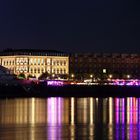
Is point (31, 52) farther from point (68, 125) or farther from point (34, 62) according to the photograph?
point (68, 125)

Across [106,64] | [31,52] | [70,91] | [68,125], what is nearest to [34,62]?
[31,52]

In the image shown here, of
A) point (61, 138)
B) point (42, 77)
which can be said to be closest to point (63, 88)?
point (42, 77)

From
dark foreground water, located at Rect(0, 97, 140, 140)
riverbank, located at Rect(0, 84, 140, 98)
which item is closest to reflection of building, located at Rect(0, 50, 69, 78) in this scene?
riverbank, located at Rect(0, 84, 140, 98)

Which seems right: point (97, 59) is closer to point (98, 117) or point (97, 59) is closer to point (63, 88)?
point (63, 88)

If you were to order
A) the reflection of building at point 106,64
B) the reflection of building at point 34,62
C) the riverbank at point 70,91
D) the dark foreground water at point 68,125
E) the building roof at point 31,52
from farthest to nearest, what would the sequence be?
the building roof at point 31,52 < the reflection of building at point 106,64 < the reflection of building at point 34,62 < the riverbank at point 70,91 < the dark foreground water at point 68,125

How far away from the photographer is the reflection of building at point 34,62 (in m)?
152

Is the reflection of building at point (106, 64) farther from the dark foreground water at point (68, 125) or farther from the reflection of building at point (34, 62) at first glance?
the dark foreground water at point (68, 125)

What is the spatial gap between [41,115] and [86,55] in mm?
105809

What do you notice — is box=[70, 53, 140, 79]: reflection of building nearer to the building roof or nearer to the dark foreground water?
the building roof

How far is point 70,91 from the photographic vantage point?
106750 mm

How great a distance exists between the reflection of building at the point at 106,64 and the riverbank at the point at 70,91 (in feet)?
126

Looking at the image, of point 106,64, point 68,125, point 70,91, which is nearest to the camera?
point 68,125

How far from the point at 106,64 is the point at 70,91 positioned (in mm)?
49021

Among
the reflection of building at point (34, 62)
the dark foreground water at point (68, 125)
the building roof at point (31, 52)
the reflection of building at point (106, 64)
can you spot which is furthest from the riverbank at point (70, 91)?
the dark foreground water at point (68, 125)
